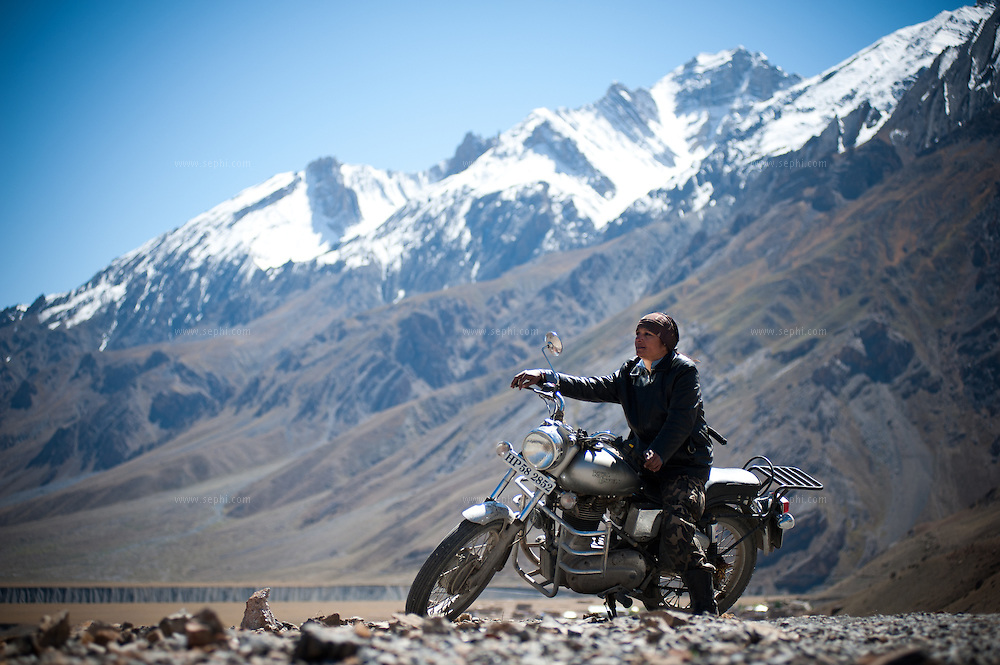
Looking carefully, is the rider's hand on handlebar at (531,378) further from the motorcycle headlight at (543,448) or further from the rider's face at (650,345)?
the rider's face at (650,345)

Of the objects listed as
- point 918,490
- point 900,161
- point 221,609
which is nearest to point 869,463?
point 918,490

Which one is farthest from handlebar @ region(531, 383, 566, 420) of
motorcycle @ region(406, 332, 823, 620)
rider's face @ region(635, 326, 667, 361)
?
rider's face @ region(635, 326, 667, 361)

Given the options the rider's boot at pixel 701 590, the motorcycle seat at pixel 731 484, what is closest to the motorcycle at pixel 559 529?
the rider's boot at pixel 701 590

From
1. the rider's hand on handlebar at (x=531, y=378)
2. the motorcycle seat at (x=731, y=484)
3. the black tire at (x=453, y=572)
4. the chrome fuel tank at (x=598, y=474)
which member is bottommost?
the black tire at (x=453, y=572)

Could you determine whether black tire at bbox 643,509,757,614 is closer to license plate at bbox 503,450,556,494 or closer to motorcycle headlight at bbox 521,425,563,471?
license plate at bbox 503,450,556,494

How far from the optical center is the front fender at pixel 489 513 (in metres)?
6.70

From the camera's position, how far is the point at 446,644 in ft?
17.3

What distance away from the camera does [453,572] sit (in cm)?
681

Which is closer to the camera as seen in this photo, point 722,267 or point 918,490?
point 918,490

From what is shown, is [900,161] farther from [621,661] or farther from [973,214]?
[621,661]

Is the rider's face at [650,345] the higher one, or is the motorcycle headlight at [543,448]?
the rider's face at [650,345]

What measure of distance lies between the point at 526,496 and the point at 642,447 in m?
1.05
